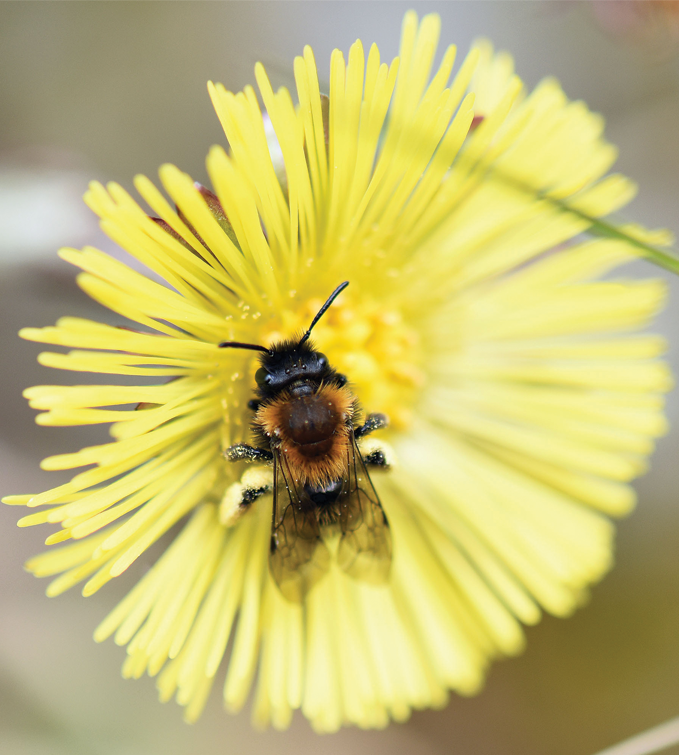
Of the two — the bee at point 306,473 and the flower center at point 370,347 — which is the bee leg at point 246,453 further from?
the flower center at point 370,347

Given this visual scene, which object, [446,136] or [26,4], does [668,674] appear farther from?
[26,4]

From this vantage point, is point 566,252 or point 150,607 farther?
point 566,252

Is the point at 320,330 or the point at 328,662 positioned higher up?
the point at 320,330

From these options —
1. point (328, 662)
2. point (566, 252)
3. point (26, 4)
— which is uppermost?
point (26, 4)

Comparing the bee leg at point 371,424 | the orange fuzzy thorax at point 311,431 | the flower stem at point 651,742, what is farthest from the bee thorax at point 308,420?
the flower stem at point 651,742

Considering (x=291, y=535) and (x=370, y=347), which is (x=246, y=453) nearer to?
(x=291, y=535)

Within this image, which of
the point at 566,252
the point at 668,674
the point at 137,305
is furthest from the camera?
the point at 668,674

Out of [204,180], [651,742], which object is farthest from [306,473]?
[204,180]

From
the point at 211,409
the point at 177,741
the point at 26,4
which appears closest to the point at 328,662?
the point at 211,409
